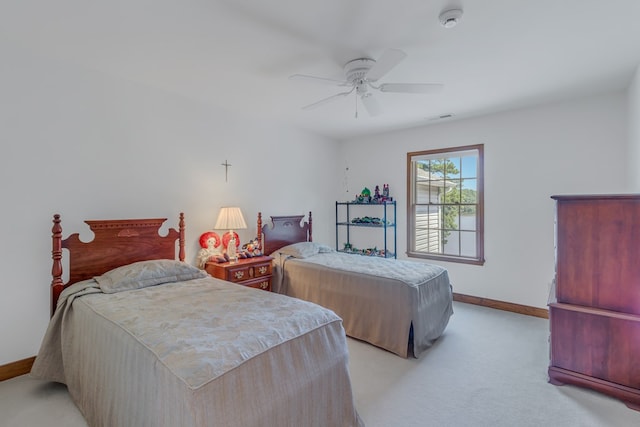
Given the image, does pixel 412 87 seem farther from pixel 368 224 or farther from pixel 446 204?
pixel 368 224

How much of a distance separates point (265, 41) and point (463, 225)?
3602mm

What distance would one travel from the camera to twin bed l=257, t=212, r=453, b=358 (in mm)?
2844

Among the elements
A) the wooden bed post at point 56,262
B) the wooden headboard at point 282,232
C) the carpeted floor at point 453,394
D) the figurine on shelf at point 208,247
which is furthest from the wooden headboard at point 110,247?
the wooden headboard at point 282,232

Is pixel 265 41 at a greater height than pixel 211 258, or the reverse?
pixel 265 41

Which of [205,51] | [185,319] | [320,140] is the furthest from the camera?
[320,140]

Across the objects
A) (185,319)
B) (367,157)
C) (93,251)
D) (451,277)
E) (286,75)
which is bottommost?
(451,277)

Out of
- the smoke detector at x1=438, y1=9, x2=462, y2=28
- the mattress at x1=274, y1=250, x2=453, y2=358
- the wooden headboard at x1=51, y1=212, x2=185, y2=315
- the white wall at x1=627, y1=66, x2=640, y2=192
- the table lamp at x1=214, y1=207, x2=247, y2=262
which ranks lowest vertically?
the mattress at x1=274, y1=250, x2=453, y2=358

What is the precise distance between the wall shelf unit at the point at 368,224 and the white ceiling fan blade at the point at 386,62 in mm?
2741

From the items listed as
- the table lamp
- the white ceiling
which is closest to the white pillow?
the table lamp

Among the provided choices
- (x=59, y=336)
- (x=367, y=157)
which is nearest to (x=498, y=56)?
(x=367, y=157)

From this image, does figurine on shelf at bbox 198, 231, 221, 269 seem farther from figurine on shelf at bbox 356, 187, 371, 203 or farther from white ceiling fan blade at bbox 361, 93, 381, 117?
figurine on shelf at bbox 356, 187, 371, 203

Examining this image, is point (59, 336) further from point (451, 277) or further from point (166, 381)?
point (451, 277)

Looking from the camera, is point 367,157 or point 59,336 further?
point 367,157

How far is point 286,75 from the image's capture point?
9.44 feet
